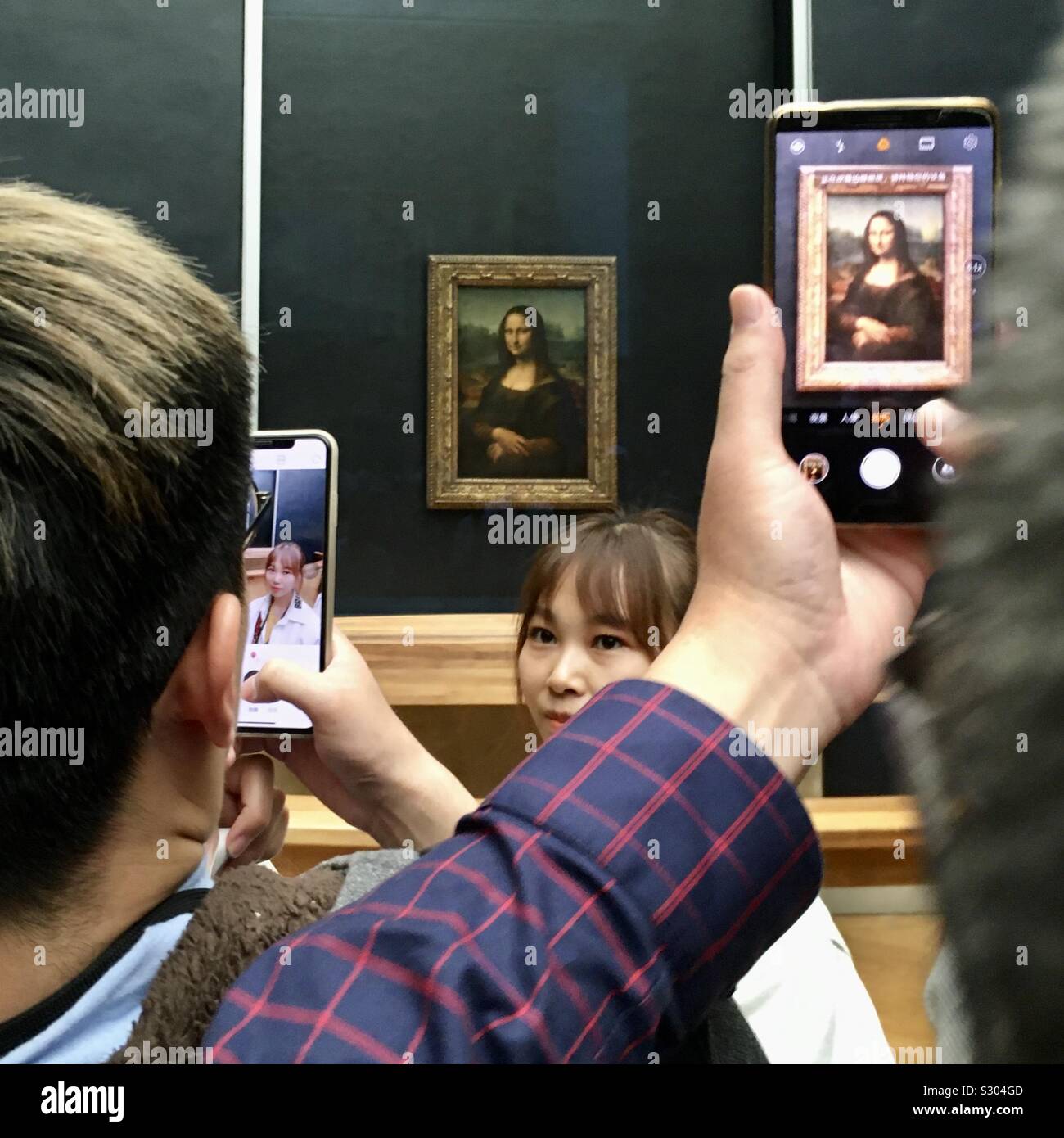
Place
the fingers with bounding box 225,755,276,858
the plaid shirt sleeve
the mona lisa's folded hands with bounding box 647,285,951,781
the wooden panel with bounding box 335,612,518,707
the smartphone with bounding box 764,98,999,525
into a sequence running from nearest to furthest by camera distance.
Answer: the plaid shirt sleeve < the mona lisa's folded hands with bounding box 647,285,951,781 < the smartphone with bounding box 764,98,999,525 < the fingers with bounding box 225,755,276,858 < the wooden panel with bounding box 335,612,518,707

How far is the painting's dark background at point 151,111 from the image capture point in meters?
2.62

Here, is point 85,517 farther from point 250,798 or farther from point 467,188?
point 467,188

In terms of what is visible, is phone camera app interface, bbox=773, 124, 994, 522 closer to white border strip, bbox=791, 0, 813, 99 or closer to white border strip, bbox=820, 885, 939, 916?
white border strip, bbox=820, 885, 939, 916

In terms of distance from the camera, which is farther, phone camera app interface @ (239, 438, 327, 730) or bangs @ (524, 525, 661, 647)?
bangs @ (524, 525, 661, 647)

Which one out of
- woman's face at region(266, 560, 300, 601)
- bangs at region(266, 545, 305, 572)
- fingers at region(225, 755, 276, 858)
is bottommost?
fingers at region(225, 755, 276, 858)

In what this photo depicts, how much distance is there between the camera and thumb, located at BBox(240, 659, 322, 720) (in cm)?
92

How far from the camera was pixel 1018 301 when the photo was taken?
16 cm

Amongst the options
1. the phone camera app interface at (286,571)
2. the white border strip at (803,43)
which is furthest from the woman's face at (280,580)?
the white border strip at (803,43)

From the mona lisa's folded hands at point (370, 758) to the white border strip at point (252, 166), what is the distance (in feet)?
5.87

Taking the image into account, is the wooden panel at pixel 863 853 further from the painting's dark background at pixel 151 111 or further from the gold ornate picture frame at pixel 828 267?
the painting's dark background at pixel 151 111

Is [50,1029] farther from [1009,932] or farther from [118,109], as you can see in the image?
[118,109]

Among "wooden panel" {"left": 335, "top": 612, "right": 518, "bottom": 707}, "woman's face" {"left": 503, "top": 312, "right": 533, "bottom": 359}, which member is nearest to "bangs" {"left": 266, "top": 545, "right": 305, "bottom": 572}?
"wooden panel" {"left": 335, "top": 612, "right": 518, "bottom": 707}
